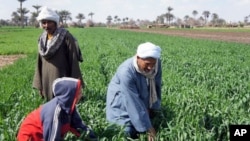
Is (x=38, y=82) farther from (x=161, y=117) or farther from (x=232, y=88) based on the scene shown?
(x=232, y=88)

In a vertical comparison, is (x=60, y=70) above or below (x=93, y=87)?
above

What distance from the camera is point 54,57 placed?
638 cm

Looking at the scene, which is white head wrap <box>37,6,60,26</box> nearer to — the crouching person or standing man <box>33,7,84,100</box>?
standing man <box>33,7,84,100</box>

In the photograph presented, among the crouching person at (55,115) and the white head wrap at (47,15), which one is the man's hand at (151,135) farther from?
the white head wrap at (47,15)

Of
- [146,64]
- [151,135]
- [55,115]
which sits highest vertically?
[146,64]

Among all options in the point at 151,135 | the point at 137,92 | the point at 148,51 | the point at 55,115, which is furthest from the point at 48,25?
the point at 151,135

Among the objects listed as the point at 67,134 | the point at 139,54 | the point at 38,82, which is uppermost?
the point at 139,54

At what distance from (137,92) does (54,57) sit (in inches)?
74.0

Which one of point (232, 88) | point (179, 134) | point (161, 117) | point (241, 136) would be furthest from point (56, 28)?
point (232, 88)

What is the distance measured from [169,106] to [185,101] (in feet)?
0.93

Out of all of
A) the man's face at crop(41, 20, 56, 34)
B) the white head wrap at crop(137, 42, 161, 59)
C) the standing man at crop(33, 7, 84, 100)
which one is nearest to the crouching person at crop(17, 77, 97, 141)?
the white head wrap at crop(137, 42, 161, 59)

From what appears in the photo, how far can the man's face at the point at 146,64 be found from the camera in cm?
483

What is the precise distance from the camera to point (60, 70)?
6457mm

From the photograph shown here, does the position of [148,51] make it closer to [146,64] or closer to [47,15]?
[146,64]
